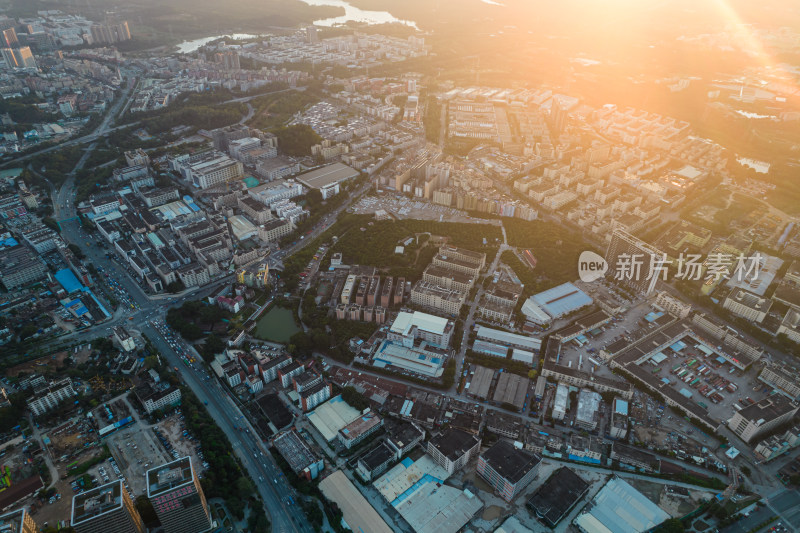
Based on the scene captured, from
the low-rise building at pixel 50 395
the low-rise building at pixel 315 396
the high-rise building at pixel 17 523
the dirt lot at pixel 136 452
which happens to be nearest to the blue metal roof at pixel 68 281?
the low-rise building at pixel 50 395

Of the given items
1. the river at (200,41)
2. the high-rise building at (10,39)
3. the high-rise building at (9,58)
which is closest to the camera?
the high-rise building at (9,58)

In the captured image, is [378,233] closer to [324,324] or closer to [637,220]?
[324,324]

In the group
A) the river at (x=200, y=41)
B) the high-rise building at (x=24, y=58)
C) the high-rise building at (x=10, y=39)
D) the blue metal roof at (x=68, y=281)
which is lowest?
the blue metal roof at (x=68, y=281)

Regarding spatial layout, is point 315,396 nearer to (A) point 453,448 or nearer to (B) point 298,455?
(B) point 298,455

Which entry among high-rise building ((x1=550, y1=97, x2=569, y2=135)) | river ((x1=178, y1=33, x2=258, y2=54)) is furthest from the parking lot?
river ((x1=178, y1=33, x2=258, y2=54))

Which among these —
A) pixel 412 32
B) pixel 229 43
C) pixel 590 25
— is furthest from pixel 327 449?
pixel 590 25

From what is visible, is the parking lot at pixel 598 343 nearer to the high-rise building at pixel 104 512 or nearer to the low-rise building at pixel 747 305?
the low-rise building at pixel 747 305

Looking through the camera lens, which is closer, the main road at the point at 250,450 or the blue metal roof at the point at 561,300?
the main road at the point at 250,450

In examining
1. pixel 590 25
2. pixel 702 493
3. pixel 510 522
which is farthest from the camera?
pixel 590 25
